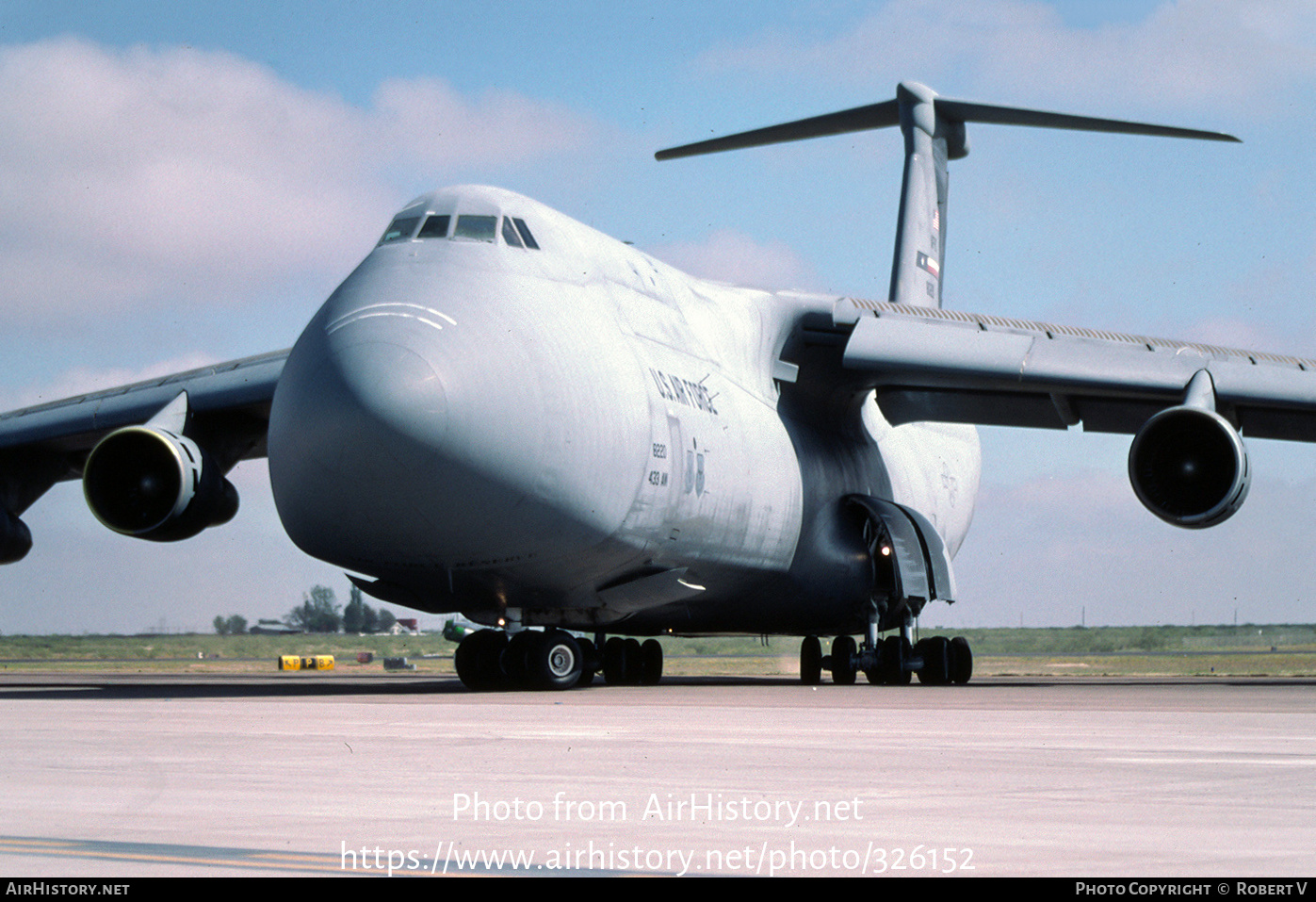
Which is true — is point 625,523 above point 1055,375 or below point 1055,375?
below


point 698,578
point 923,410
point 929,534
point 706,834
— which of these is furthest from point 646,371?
point 706,834

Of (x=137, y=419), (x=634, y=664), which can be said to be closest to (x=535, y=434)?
(x=634, y=664)

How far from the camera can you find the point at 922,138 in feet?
88.0

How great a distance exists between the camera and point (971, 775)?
6699 millimetres

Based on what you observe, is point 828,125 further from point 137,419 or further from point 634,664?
point 137,419

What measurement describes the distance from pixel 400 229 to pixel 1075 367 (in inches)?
314

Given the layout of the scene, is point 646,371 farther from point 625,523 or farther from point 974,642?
point 974,642

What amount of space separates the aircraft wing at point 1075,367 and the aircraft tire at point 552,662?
5.51m

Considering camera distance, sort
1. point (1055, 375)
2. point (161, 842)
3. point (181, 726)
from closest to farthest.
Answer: point (161, 842) < point (181, 726) < point (1055, 375)

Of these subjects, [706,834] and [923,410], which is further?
[923,410]

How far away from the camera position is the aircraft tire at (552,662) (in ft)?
50.2

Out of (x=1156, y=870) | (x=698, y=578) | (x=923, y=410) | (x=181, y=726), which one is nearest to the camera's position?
(x=1156, y=870)

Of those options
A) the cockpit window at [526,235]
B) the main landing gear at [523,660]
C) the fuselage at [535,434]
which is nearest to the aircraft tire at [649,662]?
the fuselage at [535,434]

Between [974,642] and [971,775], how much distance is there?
56096 millimetres
